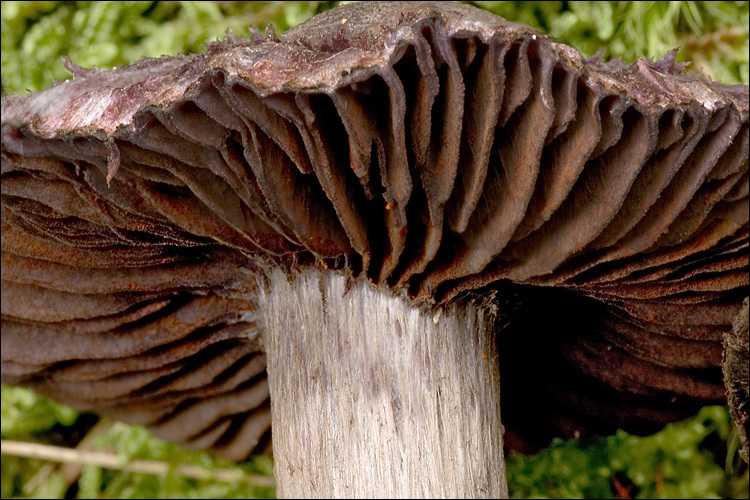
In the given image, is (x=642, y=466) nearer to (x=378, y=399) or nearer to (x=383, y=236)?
(x=378, y=399)

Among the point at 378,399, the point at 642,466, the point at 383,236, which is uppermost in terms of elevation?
the point at 383,236

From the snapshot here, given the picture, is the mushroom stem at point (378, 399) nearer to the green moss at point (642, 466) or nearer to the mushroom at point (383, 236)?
the mushroom at point (383, 236)

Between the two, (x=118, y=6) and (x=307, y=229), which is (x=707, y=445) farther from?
(x=118, y=6)

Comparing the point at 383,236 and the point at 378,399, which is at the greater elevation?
the point at 383,236

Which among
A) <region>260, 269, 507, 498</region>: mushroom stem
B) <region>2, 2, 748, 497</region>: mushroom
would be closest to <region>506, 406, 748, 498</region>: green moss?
<region>2, 2, 748, 497</region>: mushroom

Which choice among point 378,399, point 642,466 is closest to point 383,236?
point 378,399

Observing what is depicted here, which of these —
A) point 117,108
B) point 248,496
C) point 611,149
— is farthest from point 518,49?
point 248,496

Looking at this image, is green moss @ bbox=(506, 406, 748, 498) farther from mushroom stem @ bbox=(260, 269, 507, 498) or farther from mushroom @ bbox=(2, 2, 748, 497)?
mushroom stem @ bbox=(260, 269, 507, 498)
